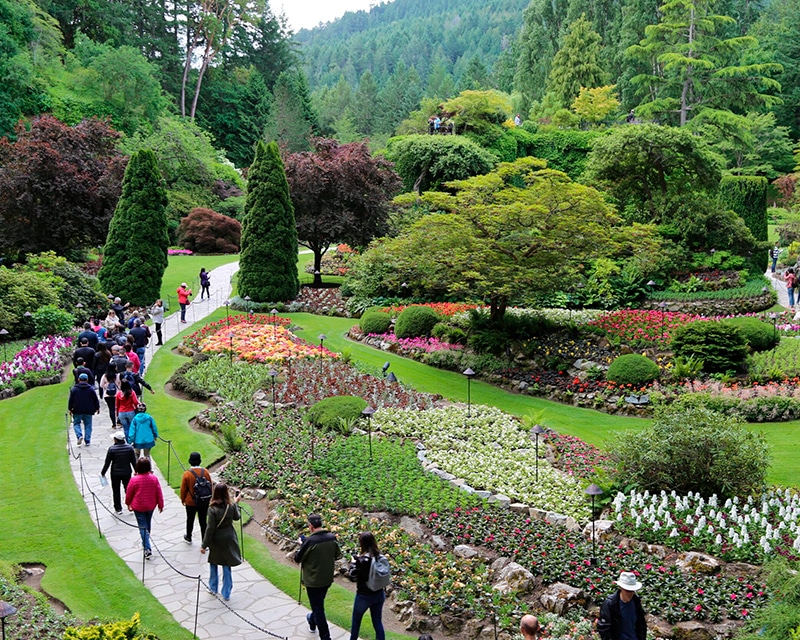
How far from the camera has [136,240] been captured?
24609 millimetres

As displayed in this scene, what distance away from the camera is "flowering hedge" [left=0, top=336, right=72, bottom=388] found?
56.0ft

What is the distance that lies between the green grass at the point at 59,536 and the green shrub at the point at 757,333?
15459 millimetres

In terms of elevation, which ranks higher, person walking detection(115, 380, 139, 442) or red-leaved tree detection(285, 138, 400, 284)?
red-leaved tree detection(285, 138, 400, 284)

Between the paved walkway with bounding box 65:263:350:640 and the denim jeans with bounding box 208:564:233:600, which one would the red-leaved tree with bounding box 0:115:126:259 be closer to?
the paved walkway with bounding box 65:263:350:640

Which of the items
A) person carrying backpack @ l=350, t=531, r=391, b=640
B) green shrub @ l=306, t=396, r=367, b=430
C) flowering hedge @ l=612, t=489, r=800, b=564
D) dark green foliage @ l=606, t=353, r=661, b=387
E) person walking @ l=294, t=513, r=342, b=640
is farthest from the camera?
dark green foliage @ l=606, t=353, r=661, b=387

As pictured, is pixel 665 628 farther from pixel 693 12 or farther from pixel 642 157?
pixel 693 12

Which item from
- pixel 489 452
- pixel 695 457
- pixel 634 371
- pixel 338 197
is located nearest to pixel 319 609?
pixel 695 457

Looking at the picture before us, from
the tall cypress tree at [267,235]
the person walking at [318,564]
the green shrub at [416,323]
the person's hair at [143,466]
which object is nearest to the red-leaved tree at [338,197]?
the tall cypress tree at [267,235]

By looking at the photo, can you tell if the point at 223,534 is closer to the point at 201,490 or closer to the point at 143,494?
the point at 201,490

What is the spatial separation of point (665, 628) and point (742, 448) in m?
3.70

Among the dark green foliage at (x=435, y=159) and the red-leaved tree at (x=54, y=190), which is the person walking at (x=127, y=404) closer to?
the red-leaved tree at (x=54, y=190)

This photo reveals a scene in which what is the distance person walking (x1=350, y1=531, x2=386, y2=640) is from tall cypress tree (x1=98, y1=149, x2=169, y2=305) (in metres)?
19.4

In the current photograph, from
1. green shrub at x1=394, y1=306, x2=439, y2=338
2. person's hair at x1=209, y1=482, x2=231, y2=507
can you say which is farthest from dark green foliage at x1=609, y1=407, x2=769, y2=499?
green shrub at x1=394, y1=306, x2=439, y2=338

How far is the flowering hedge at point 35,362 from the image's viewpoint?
56.0 feet
